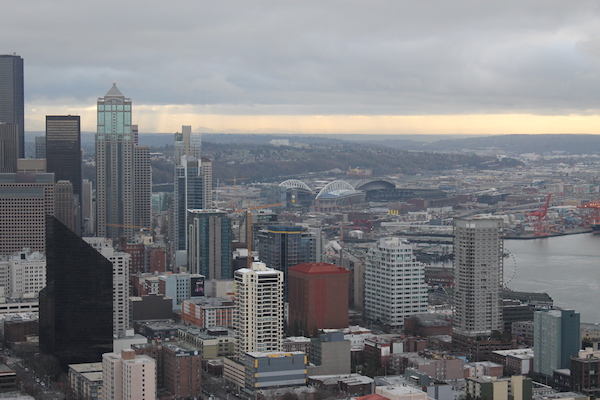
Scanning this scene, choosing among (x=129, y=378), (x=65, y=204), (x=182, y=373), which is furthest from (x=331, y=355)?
(x=65, y=204)

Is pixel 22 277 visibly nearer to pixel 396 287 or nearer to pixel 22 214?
pixel 22 214

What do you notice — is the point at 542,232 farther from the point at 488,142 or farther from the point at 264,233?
the point at 488,142

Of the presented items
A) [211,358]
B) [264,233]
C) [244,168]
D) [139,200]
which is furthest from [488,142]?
[211,358]

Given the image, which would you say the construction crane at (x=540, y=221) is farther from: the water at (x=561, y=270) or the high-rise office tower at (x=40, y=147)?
the high-rise office tower at (x=40, y=147)

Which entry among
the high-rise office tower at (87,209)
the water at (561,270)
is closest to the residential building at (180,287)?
the water at (561,270)

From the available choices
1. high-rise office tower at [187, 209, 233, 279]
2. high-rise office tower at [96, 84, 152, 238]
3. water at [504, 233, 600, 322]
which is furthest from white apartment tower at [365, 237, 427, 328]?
high-rise office tower at [96, 84, 152, 238]
